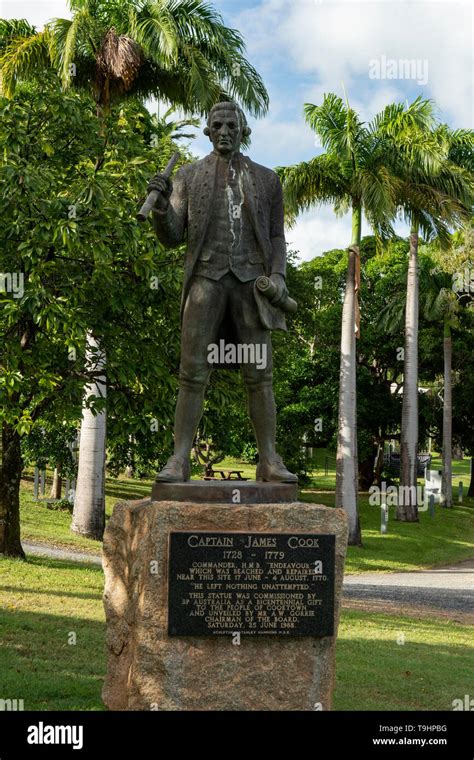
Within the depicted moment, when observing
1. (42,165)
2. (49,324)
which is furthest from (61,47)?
(49,324)

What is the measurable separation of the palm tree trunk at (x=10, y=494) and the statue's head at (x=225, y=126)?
25.4ft

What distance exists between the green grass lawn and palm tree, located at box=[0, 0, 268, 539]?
5.46m

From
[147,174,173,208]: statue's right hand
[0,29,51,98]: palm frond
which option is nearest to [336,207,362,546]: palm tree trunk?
[0,29,51,98]: palm frond

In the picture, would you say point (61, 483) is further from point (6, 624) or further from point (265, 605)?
point (265, 605)

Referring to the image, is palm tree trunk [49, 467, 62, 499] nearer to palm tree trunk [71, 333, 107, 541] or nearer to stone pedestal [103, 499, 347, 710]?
palm tree trunk [71, 333, 107, 541]

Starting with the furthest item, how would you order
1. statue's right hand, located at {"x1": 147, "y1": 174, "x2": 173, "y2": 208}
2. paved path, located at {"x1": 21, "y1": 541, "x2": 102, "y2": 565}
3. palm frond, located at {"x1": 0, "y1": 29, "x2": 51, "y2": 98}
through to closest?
palm frond, located at {"x1": 0, "y1": 29, "x2": 51, "y2": 98} → paved path, located at {"x1": 21, "y1": 541, "x2": 102, "y2": 565} → statue's right hand, located at {"x1": 147, "y1": 174, "x2": 173, "y2": 208}

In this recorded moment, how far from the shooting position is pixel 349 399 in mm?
23156

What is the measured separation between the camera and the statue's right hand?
21.2ft

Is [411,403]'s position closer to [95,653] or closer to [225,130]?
[95,653]

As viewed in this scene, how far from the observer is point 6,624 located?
31.9ft

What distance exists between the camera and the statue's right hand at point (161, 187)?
645 cm

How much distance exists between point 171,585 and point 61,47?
13.5m

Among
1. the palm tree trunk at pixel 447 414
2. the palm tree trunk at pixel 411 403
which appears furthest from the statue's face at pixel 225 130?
the palm tree trunk at pixel 447 414

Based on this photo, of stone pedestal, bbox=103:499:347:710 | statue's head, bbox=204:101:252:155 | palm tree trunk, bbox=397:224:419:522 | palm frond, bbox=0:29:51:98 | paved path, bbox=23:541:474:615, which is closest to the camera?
stone pedestal, bbox=103:499:347:710
